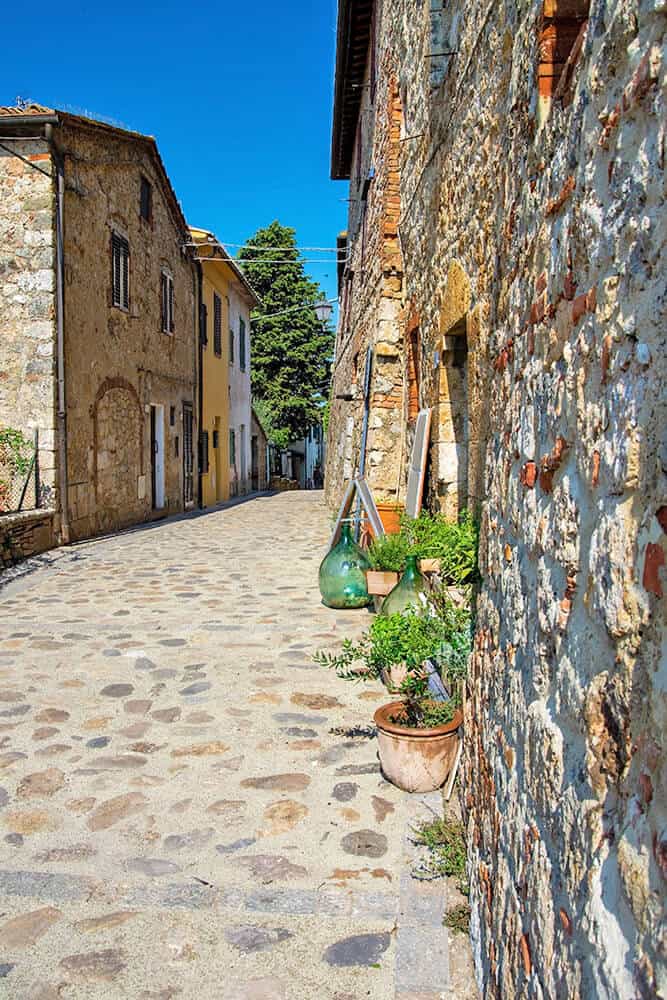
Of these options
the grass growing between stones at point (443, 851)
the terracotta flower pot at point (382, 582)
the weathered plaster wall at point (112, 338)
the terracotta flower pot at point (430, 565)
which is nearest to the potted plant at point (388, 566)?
the terracotta flower pot at point (382, 582)

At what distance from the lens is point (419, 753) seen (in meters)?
3.52

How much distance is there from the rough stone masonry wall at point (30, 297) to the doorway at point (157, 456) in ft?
16.9

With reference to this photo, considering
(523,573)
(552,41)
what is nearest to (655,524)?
(523,573)

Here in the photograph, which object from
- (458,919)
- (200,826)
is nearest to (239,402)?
(200,826)

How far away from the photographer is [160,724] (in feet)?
14.9

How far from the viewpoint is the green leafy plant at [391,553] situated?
19.6 feet

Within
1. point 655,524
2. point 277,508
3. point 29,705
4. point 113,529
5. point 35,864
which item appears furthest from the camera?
point 277,508

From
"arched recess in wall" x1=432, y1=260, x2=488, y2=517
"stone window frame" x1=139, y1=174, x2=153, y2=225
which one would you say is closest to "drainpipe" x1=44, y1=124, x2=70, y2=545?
"stone window frame" x1=139, y1=174, x2=153, y2=225

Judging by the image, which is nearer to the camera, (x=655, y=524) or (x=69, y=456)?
(x=655, y=524)

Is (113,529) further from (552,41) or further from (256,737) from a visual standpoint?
(552,41)

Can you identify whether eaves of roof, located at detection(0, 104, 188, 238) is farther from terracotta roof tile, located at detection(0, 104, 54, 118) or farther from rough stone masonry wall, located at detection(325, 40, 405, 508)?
rough stone masonry wall, located at detection(325, 40, 405, 508)

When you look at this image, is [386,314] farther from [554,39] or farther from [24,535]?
[554,39]

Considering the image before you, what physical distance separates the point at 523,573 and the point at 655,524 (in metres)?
0.94

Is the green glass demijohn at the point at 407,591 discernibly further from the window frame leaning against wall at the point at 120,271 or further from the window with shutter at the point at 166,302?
the window with shutter at the point at 166,302
